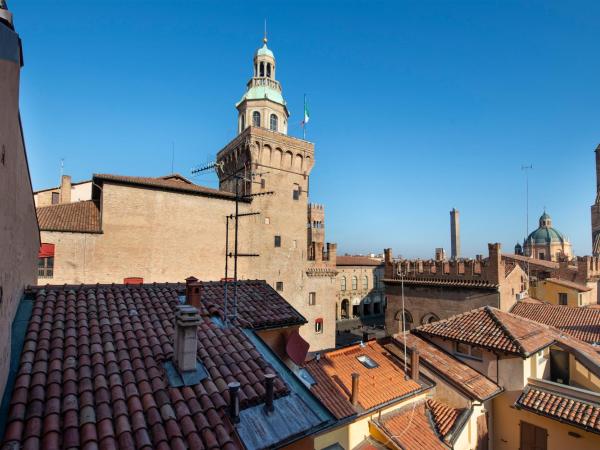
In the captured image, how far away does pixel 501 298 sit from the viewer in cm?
1994

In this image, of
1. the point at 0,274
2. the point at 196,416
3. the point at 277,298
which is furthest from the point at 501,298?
the point at 0,274

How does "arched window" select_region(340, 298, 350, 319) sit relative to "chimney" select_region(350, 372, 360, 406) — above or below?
below

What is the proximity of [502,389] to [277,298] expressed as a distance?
9908 mm

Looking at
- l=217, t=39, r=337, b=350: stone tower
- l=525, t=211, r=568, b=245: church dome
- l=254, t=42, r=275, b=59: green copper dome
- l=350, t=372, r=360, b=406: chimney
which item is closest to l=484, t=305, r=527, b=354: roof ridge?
l=350, t=372, r=360, b=406: chimney

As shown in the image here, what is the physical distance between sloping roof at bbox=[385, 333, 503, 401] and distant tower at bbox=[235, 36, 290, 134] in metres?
22.5

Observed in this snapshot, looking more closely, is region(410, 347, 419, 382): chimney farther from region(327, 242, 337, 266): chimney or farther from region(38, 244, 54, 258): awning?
region(327, 242, 337, 266): chimney

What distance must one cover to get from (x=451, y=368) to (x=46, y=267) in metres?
20.0

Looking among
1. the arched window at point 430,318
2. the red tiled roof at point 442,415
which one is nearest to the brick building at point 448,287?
the arched window at point 430,318

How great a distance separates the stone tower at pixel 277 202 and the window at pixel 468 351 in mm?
15316

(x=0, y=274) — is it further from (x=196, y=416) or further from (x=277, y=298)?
(x=277, y=298)

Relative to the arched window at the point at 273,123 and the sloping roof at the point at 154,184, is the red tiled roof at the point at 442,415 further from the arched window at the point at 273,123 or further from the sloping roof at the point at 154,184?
the arched window at the point at 273,123

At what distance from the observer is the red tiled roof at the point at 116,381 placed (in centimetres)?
391

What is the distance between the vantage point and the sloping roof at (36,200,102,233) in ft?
57.5

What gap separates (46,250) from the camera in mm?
16875
